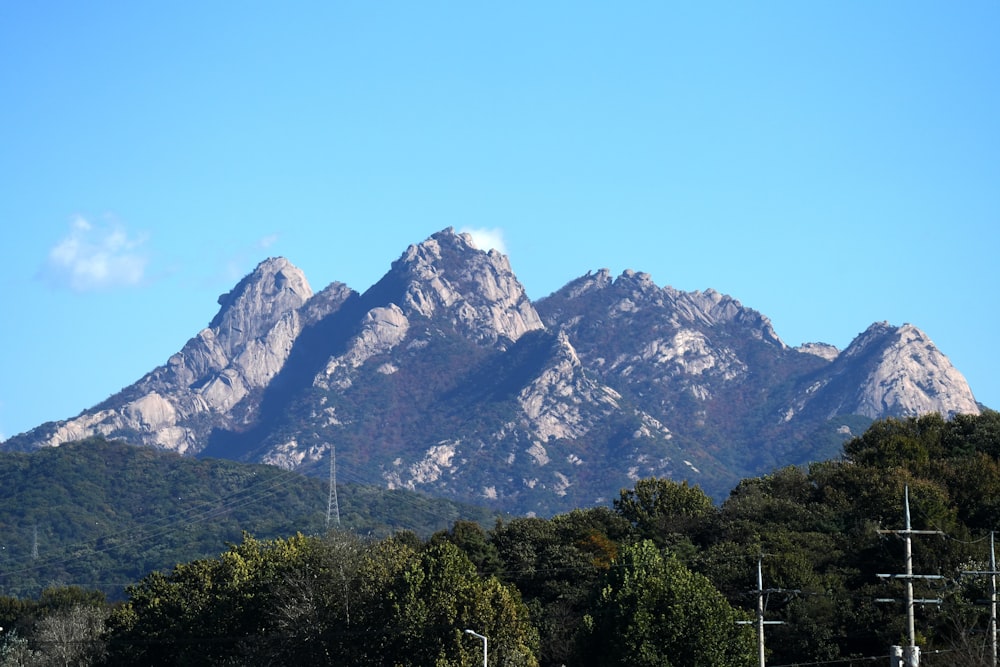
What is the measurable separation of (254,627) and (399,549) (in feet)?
40.3

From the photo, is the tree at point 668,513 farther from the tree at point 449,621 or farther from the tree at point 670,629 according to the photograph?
the tree at point 449,621

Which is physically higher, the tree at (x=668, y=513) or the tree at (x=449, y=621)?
the tree at (x=668, y=513)

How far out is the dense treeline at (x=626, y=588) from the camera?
86.4m

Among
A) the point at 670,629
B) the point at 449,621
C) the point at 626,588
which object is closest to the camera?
the point at 670,629

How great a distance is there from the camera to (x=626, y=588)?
294 ft

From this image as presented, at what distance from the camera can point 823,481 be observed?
13212cm

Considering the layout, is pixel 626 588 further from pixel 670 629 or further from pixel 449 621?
pixel 449 621

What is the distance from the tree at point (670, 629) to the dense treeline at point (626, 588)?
4.8 inches

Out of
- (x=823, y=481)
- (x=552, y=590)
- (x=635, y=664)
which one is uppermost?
(x=823, y=481)

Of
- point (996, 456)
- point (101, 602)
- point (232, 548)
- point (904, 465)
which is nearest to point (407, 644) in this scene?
point (232, 548)

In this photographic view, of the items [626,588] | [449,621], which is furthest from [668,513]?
[449,621]

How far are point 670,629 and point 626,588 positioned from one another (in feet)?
19.6

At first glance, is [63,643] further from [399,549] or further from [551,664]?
[551,664]

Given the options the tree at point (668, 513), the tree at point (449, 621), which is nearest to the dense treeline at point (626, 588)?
the tree at point (449, 621)
